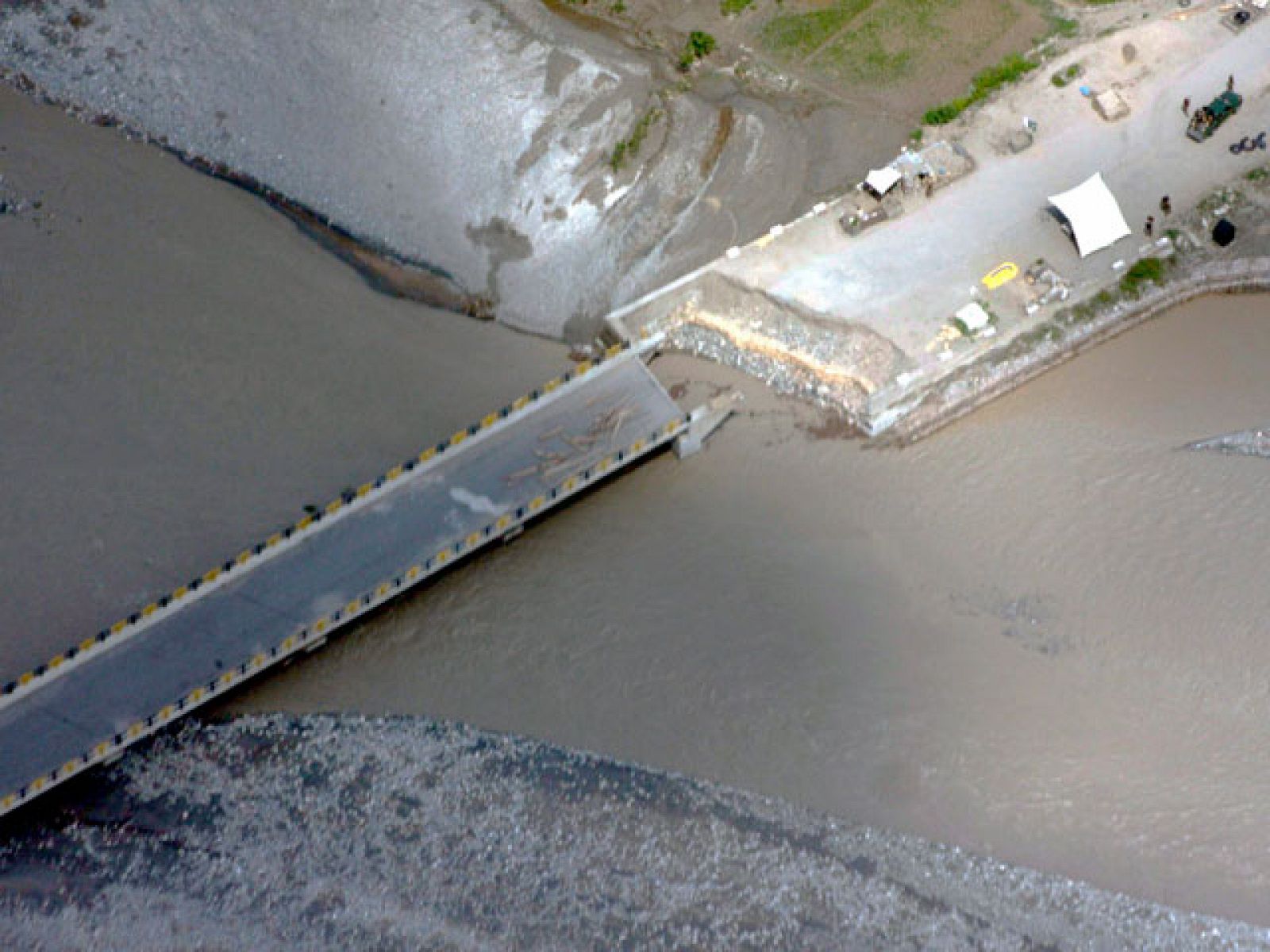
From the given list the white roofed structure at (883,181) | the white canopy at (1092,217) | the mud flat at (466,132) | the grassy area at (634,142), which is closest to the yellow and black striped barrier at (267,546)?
the mud flat at (466,132)

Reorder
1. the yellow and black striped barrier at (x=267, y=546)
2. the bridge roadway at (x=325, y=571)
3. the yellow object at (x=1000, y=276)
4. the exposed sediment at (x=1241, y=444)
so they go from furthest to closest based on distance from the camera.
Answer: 1. the yellow object at (x=1000, y=276)
2. the exposed sediment at (x=1241, y=444)
3. the yellow and black striped barrier at (x=267, y=546)
4. the bridge roadway at (x=325, y=571)

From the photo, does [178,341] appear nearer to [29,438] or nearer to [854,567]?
[29,438]

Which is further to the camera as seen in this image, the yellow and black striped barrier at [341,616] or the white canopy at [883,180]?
the white canopy at [883,180]

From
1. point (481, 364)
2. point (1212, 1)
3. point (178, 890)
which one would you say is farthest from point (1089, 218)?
point (178, 890)

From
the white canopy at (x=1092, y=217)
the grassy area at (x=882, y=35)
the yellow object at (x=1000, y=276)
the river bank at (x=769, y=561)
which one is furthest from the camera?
the grassy area at (x=882, y=35)

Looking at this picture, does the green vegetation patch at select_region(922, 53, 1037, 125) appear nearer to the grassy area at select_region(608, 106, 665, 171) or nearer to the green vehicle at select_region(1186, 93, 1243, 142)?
the green vehicle at select_region(1186, 93, 1243, 142)

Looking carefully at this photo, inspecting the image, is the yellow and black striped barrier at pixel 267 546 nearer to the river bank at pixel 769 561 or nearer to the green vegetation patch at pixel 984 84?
the river bank at pixel 769 561
